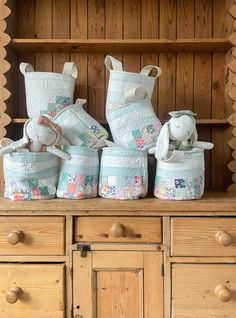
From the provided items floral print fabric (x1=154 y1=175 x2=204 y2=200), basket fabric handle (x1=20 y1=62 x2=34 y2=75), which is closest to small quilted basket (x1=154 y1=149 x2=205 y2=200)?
floral print fabric (x1=154 y1=175 x2=204 y2=200)

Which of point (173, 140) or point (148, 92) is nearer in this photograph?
point (173, 140)

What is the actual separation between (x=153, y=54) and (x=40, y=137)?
0.71 m

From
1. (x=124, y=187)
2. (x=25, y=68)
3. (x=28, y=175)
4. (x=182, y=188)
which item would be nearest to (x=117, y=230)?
(x=124, y=187)

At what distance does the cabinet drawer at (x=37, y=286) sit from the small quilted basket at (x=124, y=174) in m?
0.34

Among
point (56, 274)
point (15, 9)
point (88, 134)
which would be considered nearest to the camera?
point (56, 274)

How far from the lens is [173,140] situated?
1.30 metres

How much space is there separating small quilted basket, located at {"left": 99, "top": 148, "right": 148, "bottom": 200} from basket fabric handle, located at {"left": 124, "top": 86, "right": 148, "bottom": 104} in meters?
0.23

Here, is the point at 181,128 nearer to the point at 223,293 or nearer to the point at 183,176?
the point at 183,176

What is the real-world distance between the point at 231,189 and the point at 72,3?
114 cm

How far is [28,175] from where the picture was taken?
1.27 meters

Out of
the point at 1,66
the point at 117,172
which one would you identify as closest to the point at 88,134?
the point at 117,172

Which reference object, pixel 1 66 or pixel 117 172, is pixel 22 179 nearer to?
pixel 117 172

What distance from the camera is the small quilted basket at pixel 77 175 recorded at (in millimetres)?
1288

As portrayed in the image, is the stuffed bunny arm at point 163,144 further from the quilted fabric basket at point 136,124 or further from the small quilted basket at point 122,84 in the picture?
the small quilted basket at point 122,84
